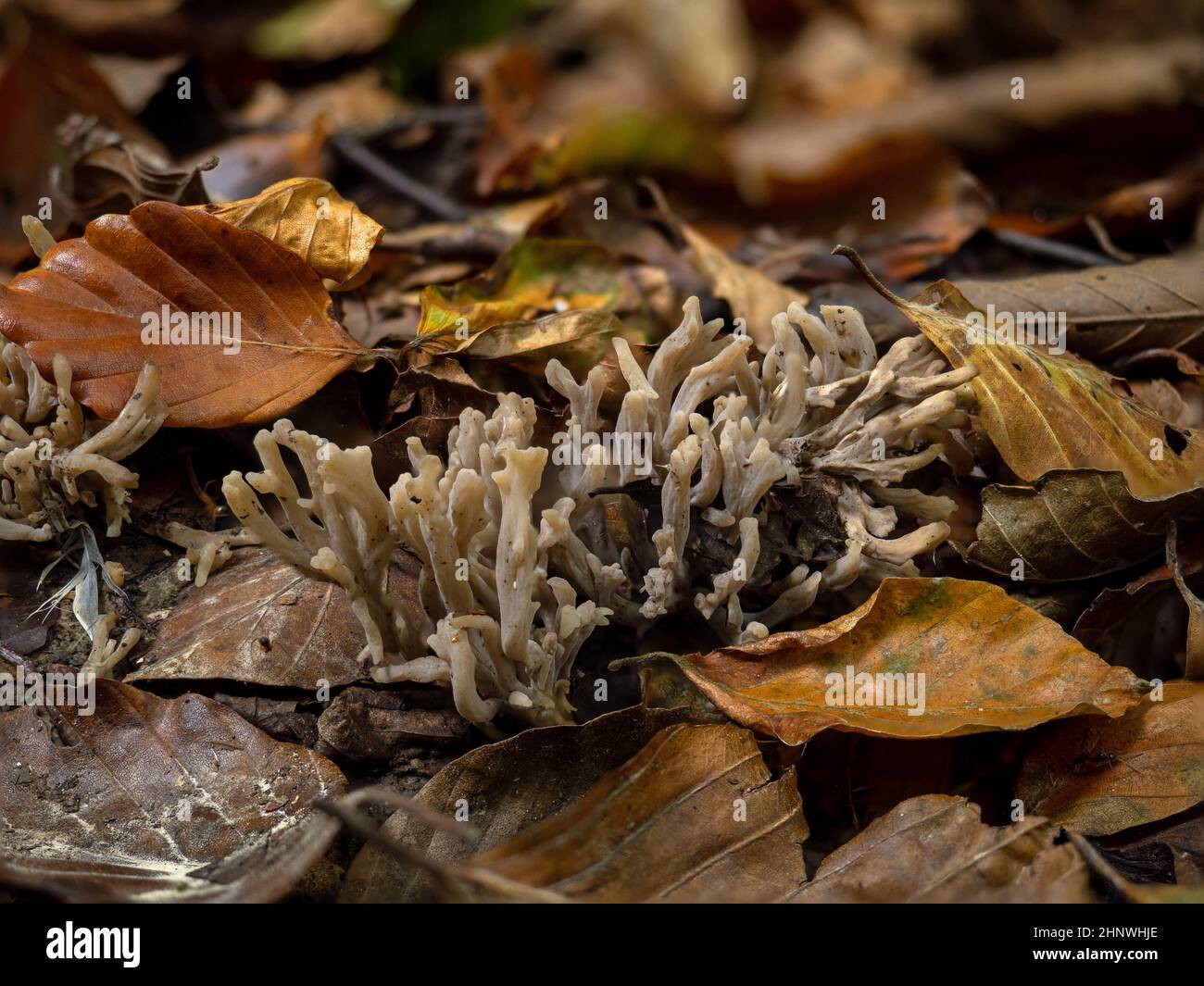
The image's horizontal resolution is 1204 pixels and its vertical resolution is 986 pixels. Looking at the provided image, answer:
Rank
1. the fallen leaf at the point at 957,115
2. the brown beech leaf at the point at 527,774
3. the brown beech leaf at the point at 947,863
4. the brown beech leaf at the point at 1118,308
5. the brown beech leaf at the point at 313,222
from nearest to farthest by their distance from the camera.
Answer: the brown beech leaf at the point at 947,863
the brown beech leaf at the point at 527,774
the brown beech leaf at the point at 313,222
the brown beech leaf at the point at 1118,308
the fallen leaf at the point at 957,115

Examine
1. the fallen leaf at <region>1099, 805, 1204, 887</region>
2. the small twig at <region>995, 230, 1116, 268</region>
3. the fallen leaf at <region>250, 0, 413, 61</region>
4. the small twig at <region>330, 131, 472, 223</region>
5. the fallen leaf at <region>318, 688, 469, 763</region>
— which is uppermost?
the fallen leaf at <region>250, 0, 413, 61</region>

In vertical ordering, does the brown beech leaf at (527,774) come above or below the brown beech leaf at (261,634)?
below

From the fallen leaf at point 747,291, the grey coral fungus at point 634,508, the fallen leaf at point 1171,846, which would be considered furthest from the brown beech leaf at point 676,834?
the fallen leaf at point 747,291

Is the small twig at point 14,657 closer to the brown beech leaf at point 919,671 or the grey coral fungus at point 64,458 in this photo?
the grey coral fungus at point 64,458

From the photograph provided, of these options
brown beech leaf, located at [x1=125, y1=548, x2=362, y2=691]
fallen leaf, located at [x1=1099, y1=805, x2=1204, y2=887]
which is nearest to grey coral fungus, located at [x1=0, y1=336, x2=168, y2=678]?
brown beech leaf, located at [x1=125, y1=548, x2=362, y2=691]

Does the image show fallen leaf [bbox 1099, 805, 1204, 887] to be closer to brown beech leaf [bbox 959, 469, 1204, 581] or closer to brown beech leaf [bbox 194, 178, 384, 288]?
brown beech leaf [bbox 959, 469, 1204, 581]

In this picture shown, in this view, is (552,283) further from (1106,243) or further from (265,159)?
(1106,243)
